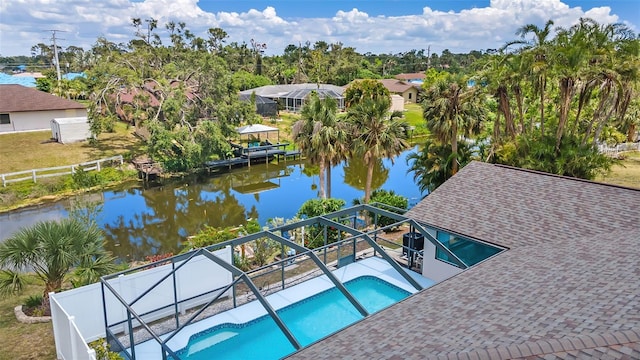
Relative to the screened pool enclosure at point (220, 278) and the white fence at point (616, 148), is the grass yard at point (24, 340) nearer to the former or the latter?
the screened pool enclosure at point (220, 278)

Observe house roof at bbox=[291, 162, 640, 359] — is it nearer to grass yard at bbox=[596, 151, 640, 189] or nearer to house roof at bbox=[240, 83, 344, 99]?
grass yard at bbox=[596, 151, 640, 189]

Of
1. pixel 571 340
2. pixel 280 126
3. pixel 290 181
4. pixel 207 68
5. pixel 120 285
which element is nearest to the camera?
pixel 571 340

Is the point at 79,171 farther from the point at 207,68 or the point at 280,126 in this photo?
the point at 280,126

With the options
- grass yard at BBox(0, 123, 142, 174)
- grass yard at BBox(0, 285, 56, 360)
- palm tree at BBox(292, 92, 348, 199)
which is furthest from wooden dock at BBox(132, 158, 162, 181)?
grass yard at BBox(0, 285, 56, 360)

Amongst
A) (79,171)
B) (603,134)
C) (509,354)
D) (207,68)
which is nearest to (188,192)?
(79,171)

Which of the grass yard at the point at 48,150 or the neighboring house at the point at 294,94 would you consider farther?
the neighboring house at the point at 294,94


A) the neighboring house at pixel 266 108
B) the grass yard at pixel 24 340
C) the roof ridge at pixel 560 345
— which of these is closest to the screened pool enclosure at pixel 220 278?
the grass yard at pixel 24 340
